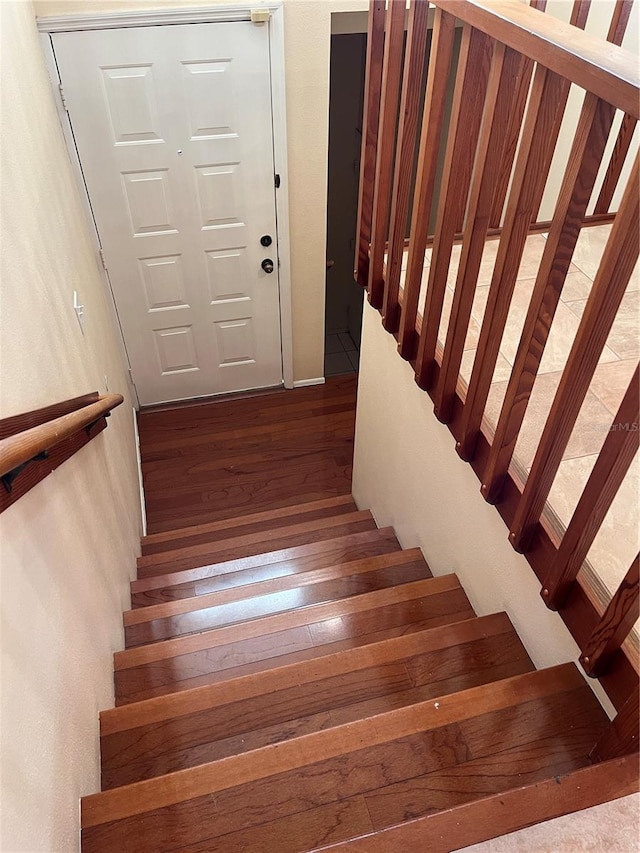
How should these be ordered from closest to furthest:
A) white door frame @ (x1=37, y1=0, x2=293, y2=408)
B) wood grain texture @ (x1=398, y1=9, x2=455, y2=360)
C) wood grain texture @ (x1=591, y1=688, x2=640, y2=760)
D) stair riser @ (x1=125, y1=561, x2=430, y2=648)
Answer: wood grain texture @ (x1=591, y1=688, x2=640, y2=760) → wood grain texture @ (x1=398, y1=9, x2=455, y2=360) → stair riser @ (x1=125, y1=561, x2=430, y2=648) → white door frame @ (x1=37, y1=0, x2=293, y2=408)

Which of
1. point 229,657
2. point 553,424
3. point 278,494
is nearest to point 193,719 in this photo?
point 229,657

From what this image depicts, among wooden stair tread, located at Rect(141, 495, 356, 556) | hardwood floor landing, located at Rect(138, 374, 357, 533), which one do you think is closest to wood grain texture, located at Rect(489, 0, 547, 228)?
wooden stair tread, located at Rect(141, 495, 356, 556)

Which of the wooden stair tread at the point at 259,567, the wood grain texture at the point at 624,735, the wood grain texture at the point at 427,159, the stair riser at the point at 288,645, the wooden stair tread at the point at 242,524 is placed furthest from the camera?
the wooden stair tread at the point at 242,524

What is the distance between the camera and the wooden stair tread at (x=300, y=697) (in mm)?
1651

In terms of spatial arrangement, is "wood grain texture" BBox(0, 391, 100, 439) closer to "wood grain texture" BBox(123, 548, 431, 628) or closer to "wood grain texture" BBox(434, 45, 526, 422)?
"wood grain texture" BBox(123, 548, 431, 628)

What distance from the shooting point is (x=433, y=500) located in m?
2.29

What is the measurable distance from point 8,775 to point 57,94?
116 inches

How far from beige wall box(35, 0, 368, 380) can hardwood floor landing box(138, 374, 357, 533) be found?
1.28 feet

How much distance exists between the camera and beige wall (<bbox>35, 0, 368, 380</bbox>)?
10.1ft

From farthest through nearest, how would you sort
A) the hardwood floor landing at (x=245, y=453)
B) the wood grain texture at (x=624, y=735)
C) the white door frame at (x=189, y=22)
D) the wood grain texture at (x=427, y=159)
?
the hardwood floor landing at (x=245, y=453)
the white door frame at (x=189, y=22)
the wood grain texture at (x=427, y=159)
the wood grain texture at (x=624, y=735)

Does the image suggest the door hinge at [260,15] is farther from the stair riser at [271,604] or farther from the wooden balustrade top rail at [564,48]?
the stair riser at [271,604]

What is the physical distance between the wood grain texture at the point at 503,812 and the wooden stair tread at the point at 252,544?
1832mm

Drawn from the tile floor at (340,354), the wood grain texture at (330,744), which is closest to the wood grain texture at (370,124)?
the wood grain texture at (330,744)

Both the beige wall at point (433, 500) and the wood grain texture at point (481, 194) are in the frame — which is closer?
the wood grain texture at point (481, 194)
